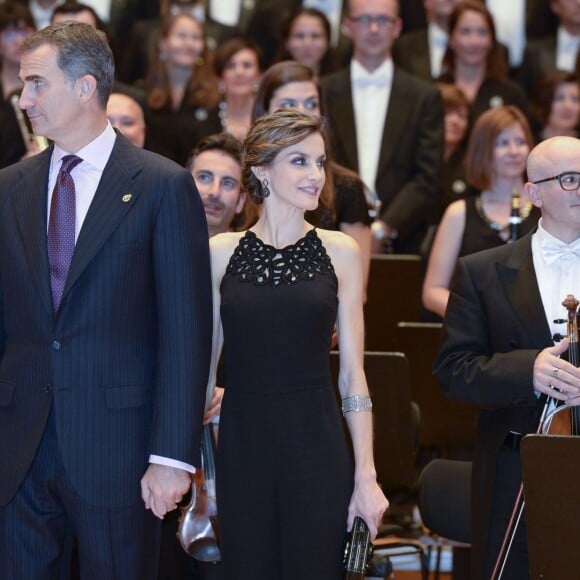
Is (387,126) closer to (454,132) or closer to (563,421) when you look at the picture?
(454,132)

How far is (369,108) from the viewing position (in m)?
6.23

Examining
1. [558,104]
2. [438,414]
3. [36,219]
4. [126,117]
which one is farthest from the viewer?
[558,104]

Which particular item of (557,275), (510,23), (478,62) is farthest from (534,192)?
(510,23)

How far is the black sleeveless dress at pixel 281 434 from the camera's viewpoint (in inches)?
131

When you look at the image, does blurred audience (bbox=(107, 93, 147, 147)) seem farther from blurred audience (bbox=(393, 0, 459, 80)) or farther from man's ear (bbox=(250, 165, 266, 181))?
blurred audience (bbox=(393, 0, 459, 80))

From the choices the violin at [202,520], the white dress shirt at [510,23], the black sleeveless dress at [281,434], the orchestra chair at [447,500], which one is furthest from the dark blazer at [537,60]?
the violin at [202,520]

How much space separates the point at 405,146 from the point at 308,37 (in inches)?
41.9

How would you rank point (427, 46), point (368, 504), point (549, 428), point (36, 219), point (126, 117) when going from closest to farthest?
point (36, 219) → point (368, 504) → point (549, 428) → point (126, 117) → point (427, 46)

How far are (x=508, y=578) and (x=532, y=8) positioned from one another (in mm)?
4597

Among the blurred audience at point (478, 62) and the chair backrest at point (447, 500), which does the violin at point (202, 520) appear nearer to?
the chair backrest at point (447, 500)

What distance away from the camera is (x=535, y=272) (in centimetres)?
363

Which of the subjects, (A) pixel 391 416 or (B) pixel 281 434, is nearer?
(B) pixel 281 434

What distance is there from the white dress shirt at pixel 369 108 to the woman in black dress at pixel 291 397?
2610 mm

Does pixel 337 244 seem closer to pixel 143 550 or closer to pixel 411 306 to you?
pixel 143 550
